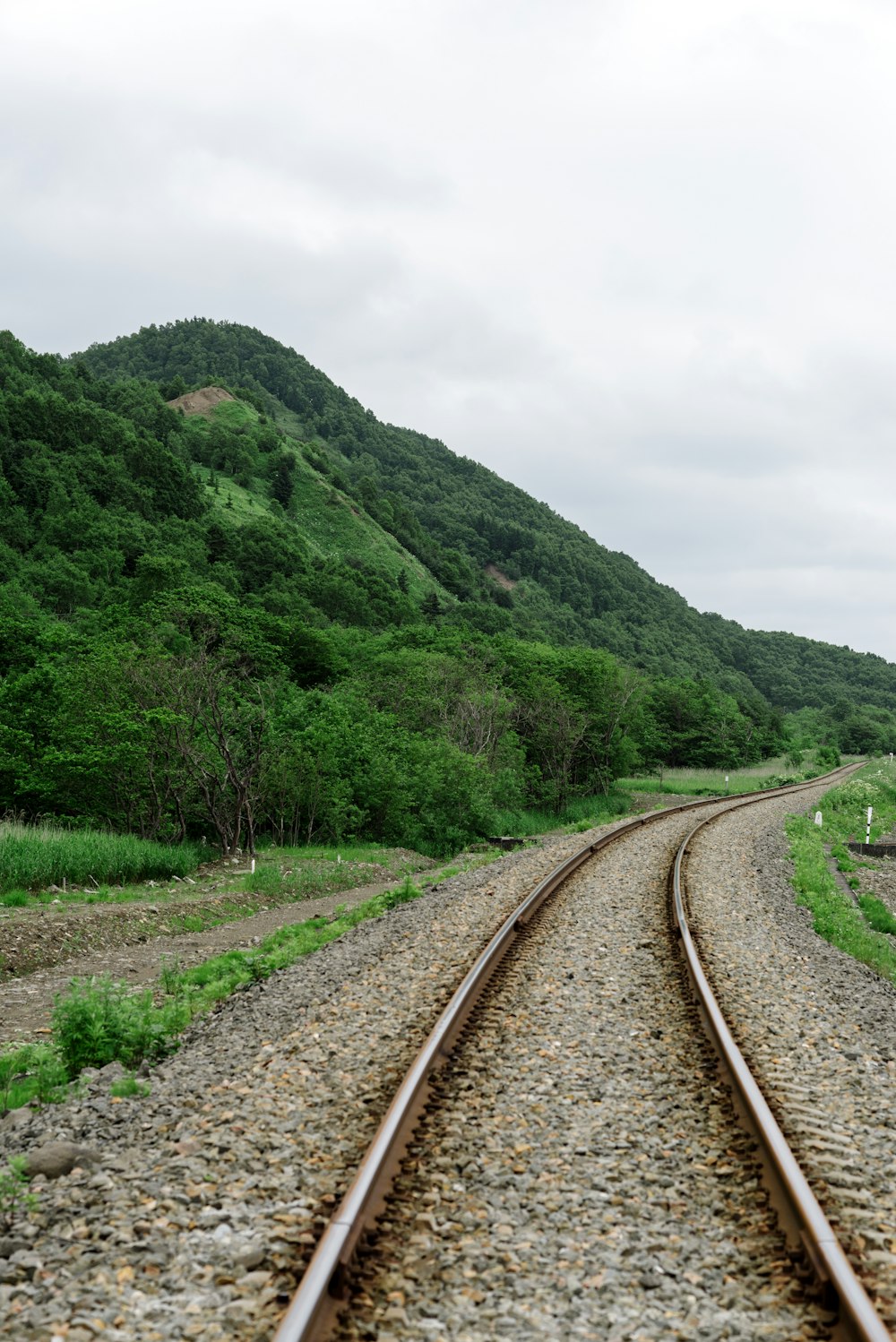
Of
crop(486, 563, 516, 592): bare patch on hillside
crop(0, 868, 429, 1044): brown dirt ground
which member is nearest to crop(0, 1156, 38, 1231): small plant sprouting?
crop(0, 868, 429, 1044): brown dirt ground

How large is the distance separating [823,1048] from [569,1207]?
3.54 meters

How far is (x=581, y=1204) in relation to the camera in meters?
4.54

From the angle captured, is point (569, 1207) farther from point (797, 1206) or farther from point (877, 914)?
point (877, 914)

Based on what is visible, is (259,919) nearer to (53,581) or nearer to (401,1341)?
(401,1341)

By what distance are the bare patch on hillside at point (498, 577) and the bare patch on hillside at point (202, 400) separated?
6315 centimetres

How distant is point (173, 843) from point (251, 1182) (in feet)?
67.7

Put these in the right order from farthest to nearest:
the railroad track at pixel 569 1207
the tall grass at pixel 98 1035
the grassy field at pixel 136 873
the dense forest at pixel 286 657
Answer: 1. the dense forest at pixel 286 657
2. the grassy field at pixel 136 873
3. the tall grass at pixel 98 1035
4. the railroad track at pixel 569 1207

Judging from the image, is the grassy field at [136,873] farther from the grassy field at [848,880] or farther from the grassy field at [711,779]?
the grassy field at [711,779]

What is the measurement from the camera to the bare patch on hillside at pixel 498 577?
574 ft

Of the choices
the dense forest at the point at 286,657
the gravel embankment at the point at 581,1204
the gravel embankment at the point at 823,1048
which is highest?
the dense forest at the point at 286,657

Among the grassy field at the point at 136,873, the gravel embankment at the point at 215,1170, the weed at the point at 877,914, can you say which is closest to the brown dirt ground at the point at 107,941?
the grassy field at the point at 136,873

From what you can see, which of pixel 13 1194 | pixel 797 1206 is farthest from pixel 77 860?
pixel 797 1206

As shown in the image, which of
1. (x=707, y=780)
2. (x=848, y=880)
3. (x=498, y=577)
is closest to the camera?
(x=848, y=880)

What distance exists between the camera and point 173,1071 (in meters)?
6.75
